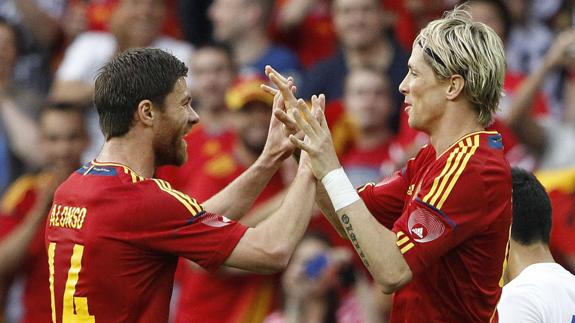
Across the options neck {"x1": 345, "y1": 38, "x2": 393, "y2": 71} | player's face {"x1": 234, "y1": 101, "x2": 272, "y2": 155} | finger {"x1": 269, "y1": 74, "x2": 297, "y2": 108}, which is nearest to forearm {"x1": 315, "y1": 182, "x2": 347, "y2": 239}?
finger {"x1": 269, "y1": 74, "x2": 297, "y2": 108}

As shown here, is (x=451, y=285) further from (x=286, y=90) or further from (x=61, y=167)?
(x=61, y=167)

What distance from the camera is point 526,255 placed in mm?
5695

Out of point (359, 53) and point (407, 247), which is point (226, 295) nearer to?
point (359, 53)

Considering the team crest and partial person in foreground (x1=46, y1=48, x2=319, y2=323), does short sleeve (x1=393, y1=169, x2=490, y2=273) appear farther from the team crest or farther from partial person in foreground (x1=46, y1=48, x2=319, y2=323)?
partial person in foreground (x1=46, y1=48, x2=319, y2=323)

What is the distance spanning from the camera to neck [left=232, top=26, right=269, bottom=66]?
995 cm

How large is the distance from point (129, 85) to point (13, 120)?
539cm

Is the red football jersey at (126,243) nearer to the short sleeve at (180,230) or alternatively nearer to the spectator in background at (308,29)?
the short sleeve at (180,230)

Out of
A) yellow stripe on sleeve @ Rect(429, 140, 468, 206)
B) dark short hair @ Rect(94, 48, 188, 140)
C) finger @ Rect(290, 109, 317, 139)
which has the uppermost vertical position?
dark short hair @ Rect(94, 48, 188, 140)

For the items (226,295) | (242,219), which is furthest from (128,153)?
(226,295)

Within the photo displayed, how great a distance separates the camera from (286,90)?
5383mm

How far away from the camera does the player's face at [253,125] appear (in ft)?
27.8

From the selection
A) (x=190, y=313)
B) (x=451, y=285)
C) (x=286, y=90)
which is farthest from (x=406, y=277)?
(x=190, y=313)

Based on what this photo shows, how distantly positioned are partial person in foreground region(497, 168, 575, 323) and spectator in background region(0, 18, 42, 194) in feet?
17.7

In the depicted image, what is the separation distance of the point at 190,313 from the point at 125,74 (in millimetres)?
3236
